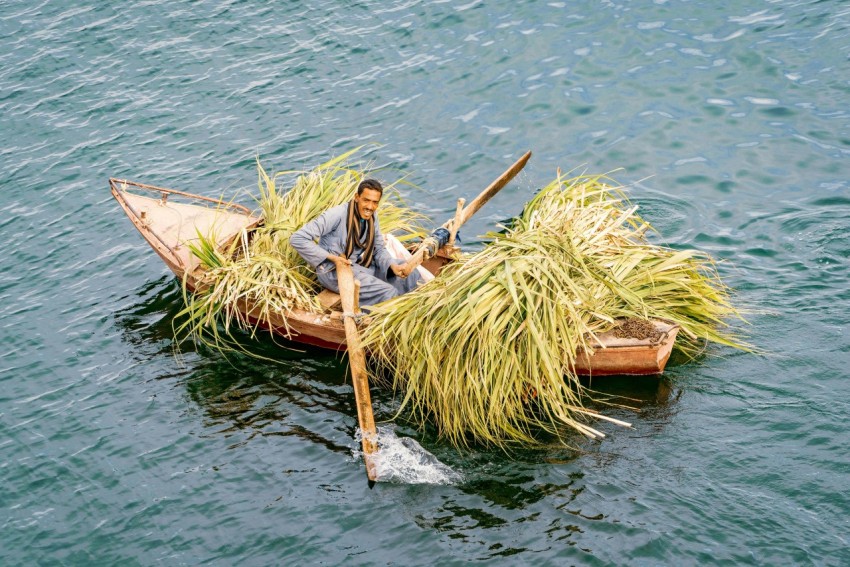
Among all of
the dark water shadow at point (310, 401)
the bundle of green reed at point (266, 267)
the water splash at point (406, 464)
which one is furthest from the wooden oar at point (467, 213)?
the water splash at point (406, 464)

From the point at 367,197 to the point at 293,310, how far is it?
4.18ft

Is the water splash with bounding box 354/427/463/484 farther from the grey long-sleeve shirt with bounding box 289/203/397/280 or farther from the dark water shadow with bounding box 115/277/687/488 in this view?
the grey long-sleeve shirt with bounding box 289/203/397/280

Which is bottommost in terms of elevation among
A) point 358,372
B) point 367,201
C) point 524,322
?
point 358,372

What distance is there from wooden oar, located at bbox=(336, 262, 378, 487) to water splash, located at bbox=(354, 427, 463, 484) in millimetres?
76

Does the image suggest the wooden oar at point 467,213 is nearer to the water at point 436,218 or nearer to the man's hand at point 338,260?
the man's hand at point 338,260

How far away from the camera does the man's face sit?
28.0 feet

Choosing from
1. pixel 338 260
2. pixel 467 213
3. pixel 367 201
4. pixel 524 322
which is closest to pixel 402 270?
pixel 338 260

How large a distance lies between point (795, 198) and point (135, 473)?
731 cm

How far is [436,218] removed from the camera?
432 inches

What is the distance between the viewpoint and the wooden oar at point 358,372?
24.8 feet

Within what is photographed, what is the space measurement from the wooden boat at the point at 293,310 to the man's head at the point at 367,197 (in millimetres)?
876

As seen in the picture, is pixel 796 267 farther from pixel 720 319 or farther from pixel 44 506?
pixel 44 506

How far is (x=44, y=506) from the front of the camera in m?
7.80

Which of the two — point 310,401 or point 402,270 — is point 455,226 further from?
point 310,401
